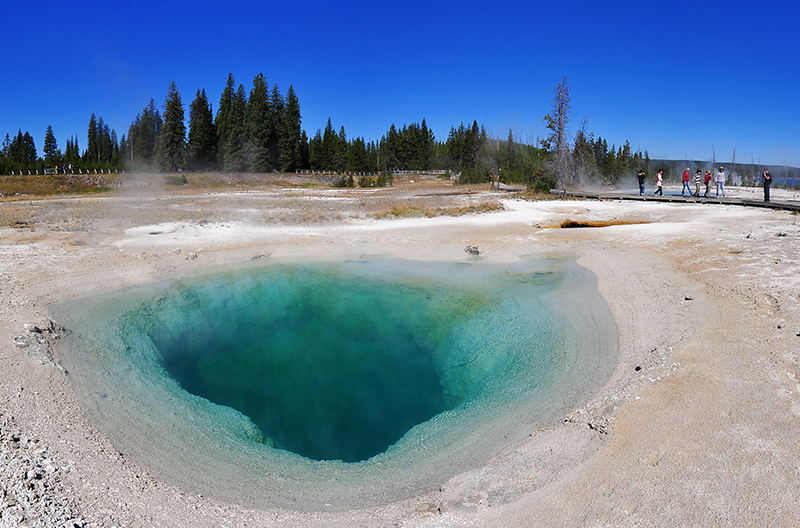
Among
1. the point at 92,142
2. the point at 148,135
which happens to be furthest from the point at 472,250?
the point at 92,142

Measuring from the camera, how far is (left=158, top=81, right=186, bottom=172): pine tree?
152ft

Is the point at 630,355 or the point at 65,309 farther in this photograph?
the point at 65,309

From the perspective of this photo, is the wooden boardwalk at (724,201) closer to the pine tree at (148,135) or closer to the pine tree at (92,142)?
the pine tree at (148,135)

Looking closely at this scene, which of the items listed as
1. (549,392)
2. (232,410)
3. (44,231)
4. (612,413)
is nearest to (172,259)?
(44,231)

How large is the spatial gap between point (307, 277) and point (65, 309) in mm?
3986

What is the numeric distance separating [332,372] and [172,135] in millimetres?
47879

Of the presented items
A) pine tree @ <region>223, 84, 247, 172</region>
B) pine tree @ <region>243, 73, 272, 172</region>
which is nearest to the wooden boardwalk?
pine tree @ <region>243, 73, 272, 172</region>

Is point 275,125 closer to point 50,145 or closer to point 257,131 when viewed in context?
point 257,131

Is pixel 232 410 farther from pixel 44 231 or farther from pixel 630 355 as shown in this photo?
pixel 44 231

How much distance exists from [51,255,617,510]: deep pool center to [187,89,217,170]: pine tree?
4739cm

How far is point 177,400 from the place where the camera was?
4.97 meters

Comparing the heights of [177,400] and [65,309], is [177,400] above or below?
below

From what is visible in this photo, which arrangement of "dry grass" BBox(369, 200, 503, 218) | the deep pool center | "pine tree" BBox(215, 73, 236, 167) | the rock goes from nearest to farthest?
the deep pool center
the rock
"dry grass" BBox(369, 200, 503, 218)
"pine tree" BBox(215, 73, 236, 167)

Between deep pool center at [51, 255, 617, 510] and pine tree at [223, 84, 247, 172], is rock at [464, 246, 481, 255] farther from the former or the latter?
pine tree at [223, 84, 247, 172]
